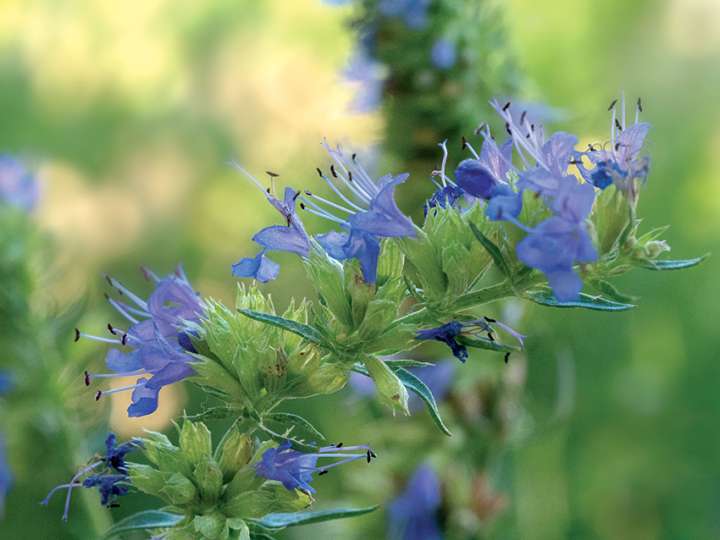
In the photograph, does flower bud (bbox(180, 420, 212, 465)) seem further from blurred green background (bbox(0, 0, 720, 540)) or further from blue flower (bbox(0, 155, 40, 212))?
blue flower (bbox(0, 155, 40, 212))

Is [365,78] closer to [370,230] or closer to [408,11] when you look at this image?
[408,11]

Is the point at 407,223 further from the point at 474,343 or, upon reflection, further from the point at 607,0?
the point at 607,0

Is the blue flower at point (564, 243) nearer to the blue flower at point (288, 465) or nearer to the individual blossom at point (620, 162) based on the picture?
the individual blossom at point (620, 162)

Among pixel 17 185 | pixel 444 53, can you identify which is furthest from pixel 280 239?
pixel 17 185

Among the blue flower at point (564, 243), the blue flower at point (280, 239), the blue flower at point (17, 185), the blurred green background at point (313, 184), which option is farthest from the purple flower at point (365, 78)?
the blue flower at point (564, 243)

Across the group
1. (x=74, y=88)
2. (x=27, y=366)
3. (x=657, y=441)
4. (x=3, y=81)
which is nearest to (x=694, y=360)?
(x=657, y=441)

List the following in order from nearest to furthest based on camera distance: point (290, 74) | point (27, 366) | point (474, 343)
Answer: point (474, 343)
point (27, 366)
point (290, 74)
